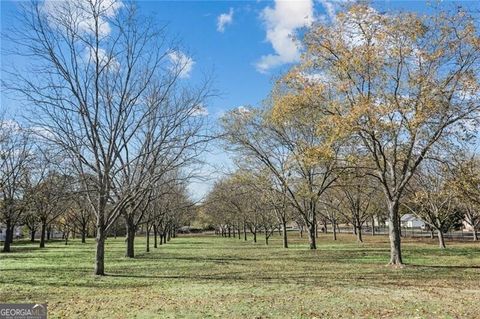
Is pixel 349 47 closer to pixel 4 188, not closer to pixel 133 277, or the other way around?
pixel 133 277

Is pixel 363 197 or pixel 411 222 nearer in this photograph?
pixel 363 197

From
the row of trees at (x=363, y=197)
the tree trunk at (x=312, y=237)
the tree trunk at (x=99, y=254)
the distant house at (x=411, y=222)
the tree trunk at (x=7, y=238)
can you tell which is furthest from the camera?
the distant house at (x=411, y=222)

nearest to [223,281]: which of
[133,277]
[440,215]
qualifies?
[133,277]

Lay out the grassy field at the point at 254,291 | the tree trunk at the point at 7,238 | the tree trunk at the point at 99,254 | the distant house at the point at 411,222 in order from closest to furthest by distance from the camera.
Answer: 1. the grassy field at the point at 254,291
2. the tree trunk at the point at 99,254
3. the tree trunk at the point at 7,238
4. the distant house at the point at 411,222

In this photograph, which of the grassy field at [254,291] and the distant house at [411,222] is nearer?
the grassy field at [254,291]

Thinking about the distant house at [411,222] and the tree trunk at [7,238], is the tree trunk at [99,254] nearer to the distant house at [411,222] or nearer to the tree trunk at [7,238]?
the tree trunk at [7,238]

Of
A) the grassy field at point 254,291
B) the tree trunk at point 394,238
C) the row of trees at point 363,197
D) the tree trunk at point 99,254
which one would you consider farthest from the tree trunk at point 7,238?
the tree trunk at point 394,238

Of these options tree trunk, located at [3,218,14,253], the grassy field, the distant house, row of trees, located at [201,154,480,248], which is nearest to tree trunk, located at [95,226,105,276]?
the grassy field

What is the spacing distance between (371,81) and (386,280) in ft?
26.6

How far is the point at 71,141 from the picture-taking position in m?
15.5

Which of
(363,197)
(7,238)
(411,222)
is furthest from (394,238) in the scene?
(411,222)

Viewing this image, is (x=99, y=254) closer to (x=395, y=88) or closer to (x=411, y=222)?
(x=395, y=88)

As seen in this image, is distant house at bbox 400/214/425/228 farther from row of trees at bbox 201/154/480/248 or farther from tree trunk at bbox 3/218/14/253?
tree trunk at bbox 3/218/14/253

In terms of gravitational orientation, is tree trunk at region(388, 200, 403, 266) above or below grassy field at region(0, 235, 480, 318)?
above
